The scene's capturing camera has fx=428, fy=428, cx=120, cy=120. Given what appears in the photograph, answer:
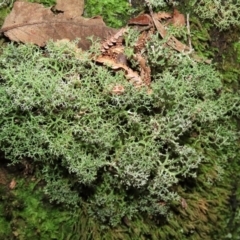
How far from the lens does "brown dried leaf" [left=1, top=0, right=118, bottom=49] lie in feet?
6.37

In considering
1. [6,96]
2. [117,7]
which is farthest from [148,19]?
[6,96]

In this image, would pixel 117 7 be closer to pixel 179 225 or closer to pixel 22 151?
pixel 22 151

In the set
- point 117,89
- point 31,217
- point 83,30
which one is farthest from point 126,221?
point 83,30

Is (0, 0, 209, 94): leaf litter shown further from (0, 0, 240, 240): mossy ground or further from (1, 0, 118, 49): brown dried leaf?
A: (0, 0, 240, 240): mossy ground

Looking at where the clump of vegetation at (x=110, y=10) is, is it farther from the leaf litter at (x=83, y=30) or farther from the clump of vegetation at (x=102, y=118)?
the clump of vegetation at (x=102, y=118)

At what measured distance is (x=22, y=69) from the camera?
1.86 m

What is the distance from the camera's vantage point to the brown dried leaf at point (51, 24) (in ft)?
6.37

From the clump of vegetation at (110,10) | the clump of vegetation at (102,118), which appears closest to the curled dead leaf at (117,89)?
the clump of vegetation at (102,118)

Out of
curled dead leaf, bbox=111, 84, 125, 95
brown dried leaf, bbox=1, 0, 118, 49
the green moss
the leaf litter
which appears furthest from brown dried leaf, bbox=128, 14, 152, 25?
the green moss

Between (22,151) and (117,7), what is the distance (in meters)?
0.81

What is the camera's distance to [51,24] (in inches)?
77.1

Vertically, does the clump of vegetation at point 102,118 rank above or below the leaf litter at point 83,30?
below

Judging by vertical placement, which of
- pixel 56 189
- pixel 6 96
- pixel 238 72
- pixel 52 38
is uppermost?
pixel 238 72

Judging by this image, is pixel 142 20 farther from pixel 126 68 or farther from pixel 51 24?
pixel 51 24
